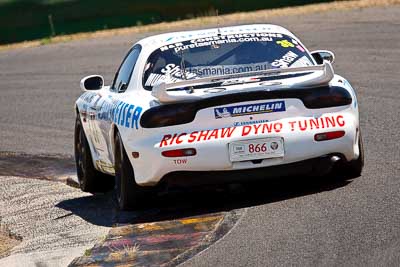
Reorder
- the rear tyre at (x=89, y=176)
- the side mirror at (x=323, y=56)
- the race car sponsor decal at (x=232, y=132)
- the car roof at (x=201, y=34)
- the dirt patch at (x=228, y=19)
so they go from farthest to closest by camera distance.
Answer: the dirt patch at (x=228, y=19) → the rear tyre at (x=89, y=176) → the side mirror at (x=323, y=56) → the car roof at (x=201, y=34) → the race car sponsor decal at (x=232, y=132)

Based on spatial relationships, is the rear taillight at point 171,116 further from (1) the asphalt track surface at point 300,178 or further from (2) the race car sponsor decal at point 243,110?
(1) the asphalt track surface at point 300,178

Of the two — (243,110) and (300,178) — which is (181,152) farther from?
(300,178)

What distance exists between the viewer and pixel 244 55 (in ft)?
31.5

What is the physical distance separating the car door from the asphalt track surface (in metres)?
1.21

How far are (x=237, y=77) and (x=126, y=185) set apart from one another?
3.76ft

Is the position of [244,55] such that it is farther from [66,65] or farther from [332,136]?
[66,65]

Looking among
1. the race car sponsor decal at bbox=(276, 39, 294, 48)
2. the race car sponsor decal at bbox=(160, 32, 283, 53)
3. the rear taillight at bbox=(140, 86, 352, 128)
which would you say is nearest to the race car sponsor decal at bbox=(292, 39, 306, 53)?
the race car sponsor decal at bbox=(276, 39, 294, 48)

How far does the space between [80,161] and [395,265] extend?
5272 mm

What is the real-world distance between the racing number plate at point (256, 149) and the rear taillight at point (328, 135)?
0.90 feet

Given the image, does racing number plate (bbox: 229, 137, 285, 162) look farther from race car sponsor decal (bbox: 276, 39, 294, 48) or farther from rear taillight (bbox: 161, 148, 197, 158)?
race car sponsor decal (bbox: 276, 39, 294, 48)

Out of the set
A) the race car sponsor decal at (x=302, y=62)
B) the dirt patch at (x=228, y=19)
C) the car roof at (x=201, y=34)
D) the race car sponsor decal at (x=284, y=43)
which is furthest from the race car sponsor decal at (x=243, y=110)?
the dirt patch at (x=228, y=19)

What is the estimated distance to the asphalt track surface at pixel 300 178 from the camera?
7129mm

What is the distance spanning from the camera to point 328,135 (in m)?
8.78

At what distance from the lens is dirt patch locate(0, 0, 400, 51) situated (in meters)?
26.1
